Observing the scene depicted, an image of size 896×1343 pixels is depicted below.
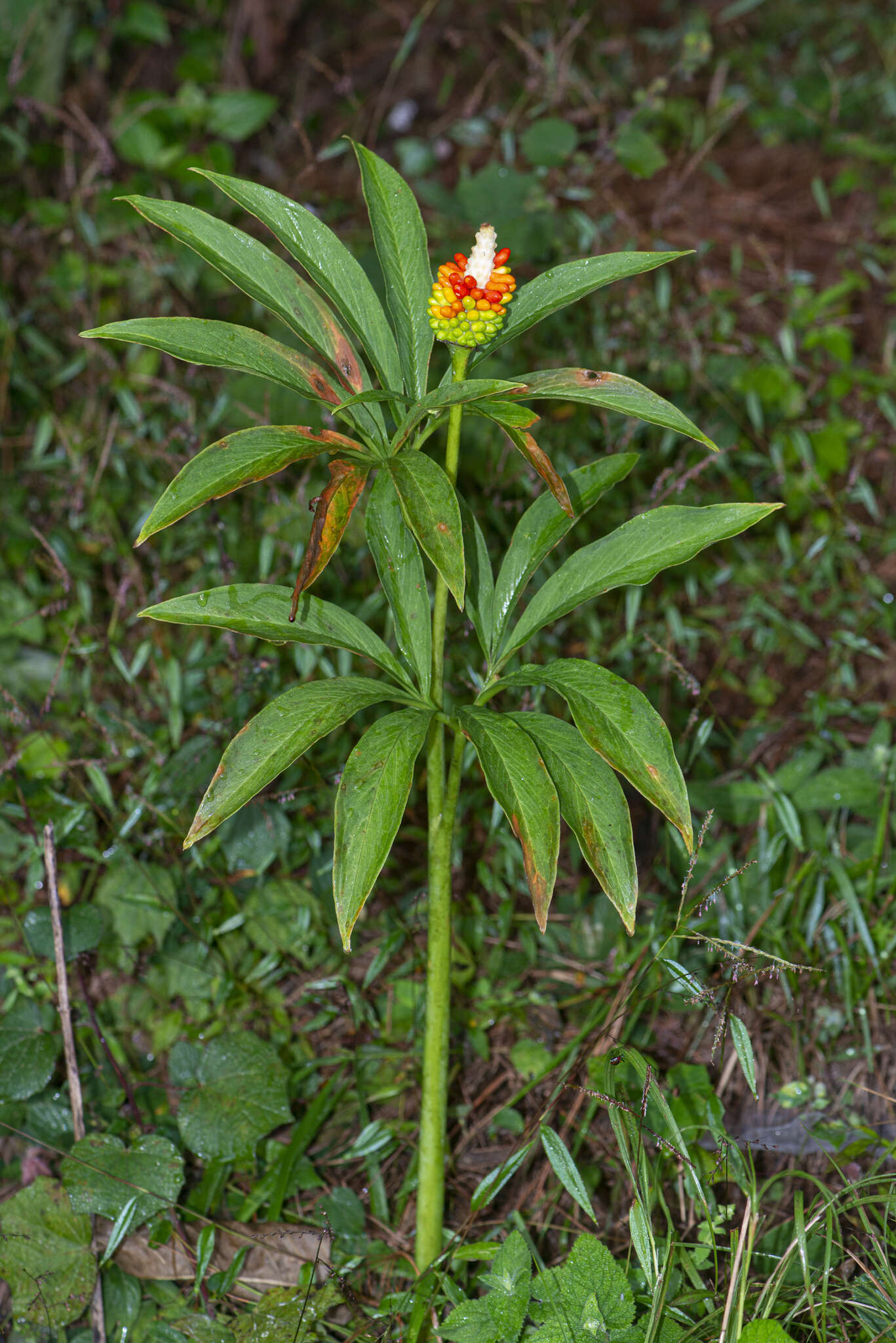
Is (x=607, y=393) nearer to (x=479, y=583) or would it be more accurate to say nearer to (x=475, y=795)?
(x=479, y=583)

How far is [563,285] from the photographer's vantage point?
1263mm

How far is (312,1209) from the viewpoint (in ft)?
5.32

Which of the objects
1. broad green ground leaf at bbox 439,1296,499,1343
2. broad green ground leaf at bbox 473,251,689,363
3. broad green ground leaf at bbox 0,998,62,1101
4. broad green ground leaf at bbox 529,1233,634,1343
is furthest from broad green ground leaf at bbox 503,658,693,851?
broad green ground leaf at bbox 0,998,62,1101

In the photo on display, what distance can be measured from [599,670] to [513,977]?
0.85 meters

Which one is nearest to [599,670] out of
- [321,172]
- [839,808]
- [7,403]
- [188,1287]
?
[839,808]

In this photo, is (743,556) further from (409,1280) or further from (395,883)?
(409,1280)

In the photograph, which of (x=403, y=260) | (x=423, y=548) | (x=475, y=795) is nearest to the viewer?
(x=423, y=548)

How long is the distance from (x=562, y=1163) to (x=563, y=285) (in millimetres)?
1210

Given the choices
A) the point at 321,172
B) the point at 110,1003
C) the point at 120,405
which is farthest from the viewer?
the point at 321,172

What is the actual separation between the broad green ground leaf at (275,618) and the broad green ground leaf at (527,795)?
7.5 inches

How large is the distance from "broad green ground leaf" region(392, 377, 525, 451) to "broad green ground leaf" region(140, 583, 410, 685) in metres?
0.26

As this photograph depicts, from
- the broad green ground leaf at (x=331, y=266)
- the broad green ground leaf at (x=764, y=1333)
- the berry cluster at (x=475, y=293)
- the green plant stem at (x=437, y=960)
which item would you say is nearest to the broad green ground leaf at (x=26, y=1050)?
the green plant stem at (x=437, y=960)

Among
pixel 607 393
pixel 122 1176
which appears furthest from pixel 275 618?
pixel 122 1176

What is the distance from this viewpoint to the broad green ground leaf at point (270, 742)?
1.19m
